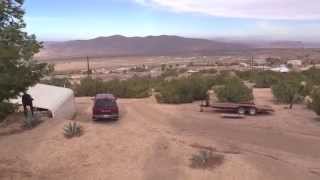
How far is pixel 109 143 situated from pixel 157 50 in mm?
179408

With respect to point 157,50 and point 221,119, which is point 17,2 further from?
point 157,50

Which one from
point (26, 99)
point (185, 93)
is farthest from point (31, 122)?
point (185, 93)

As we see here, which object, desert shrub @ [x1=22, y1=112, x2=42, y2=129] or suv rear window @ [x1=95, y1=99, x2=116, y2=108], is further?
suv rear window @ [x1=95, y1=99, x2=116, y2=108]

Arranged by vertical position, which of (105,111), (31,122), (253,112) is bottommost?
(253,112)

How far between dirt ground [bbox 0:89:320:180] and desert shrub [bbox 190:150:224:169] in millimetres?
224

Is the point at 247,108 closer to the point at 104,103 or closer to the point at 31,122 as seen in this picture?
the point at 104,103

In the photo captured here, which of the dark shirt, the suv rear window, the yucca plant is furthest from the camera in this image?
the suv rear window

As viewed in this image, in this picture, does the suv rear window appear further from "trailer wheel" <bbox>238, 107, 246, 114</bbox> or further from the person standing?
"trailer wheel" <bbox>238, 107, 246, 114</bbox>

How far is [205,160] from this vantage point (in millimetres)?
18016

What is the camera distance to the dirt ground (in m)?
17.7

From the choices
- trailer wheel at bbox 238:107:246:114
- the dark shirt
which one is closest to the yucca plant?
the dark shirt

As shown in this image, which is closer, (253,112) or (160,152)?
(160,152)

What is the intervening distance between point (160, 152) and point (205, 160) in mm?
2204

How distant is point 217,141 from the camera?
22719 mm
